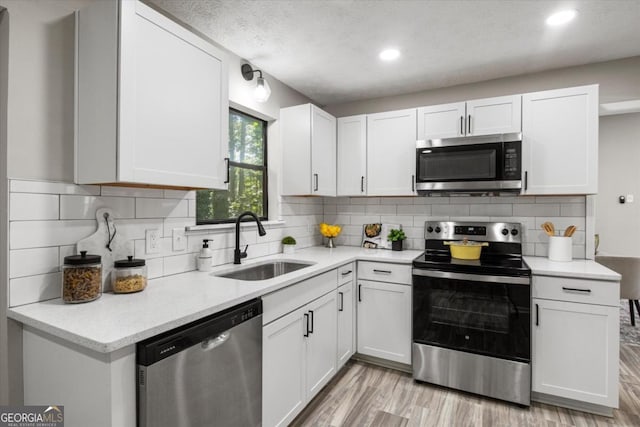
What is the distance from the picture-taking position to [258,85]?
2.44 m

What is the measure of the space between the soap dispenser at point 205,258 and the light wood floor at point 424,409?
1.09m

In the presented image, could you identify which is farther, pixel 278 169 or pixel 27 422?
pixel 278 169

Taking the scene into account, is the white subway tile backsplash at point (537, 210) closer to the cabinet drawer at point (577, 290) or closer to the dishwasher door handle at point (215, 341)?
→ the cabinet drawer at point (577, 290)

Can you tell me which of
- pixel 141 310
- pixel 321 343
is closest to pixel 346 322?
pixel 321 343

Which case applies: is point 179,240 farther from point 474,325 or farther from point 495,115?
point 495,115

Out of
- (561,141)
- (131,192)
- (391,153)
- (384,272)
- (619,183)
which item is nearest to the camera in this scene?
(131,192)

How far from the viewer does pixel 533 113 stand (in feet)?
8.20

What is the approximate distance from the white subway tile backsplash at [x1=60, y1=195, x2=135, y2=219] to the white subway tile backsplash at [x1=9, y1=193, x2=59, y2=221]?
0.03 metres

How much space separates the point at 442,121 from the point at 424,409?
2.16 meters

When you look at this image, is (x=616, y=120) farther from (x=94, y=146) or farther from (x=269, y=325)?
(x=94, y=146)

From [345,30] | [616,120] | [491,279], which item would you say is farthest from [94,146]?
[616,120]

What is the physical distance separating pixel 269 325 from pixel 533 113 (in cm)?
242

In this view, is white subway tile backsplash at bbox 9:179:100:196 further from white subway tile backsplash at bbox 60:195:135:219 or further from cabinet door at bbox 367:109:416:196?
cabinet door at bbox 367:109:416:196

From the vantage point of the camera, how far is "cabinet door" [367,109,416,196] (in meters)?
2.91
